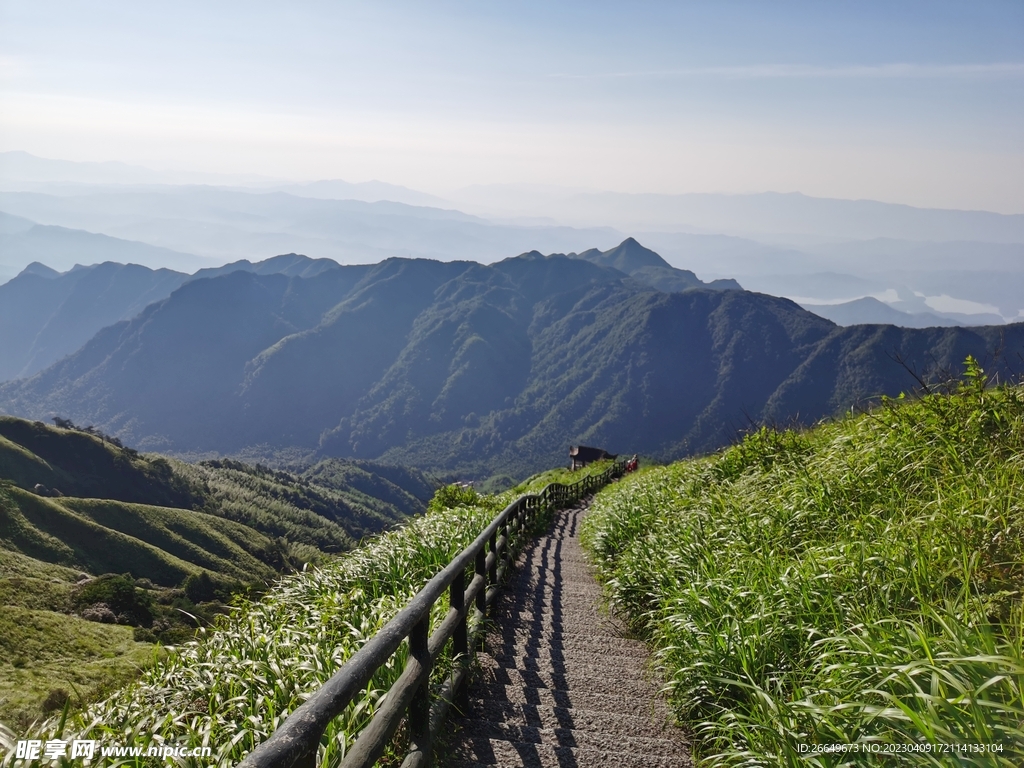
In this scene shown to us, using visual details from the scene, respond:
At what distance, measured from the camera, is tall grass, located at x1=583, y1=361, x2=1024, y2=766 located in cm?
262

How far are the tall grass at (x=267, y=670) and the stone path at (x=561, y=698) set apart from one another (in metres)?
0.60

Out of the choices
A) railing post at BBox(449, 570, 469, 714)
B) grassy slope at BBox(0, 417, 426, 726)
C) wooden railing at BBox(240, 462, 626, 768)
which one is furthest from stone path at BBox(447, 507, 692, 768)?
grassy slope at BBox(0, 417, 426, 726)

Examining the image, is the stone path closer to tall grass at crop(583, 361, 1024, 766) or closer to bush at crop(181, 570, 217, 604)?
tall grass at crop(583, 361, 1024, 766)

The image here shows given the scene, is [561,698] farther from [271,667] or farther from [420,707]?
[271,667]

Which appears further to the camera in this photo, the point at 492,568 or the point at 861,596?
the point at 492,568

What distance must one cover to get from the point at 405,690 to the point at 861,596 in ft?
9.09

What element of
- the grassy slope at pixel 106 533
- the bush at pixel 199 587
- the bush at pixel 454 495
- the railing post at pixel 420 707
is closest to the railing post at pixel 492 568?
the railing post at pixel 420 707

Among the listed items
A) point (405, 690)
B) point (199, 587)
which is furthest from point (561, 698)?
point (199, 587)

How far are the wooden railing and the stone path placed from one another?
29 centimetres

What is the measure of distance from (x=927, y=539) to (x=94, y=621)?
33248 millimetres

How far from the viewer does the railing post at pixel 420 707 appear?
10.9 ft

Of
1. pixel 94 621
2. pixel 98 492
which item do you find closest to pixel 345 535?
pixel 98 492

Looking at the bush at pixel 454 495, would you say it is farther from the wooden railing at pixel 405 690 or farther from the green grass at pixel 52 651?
the wooden railing at pixel 405 690

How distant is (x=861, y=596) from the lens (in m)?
3.81
